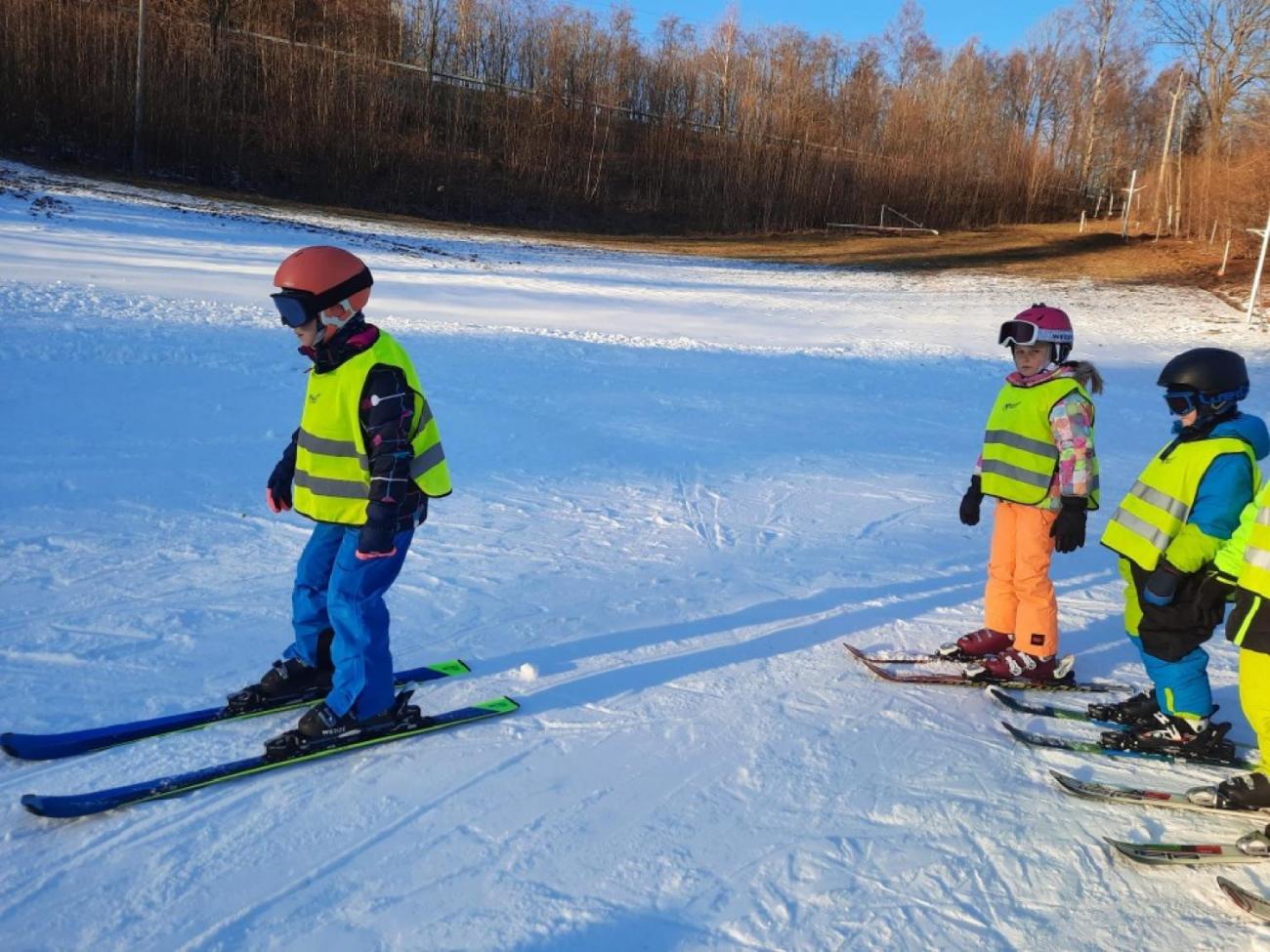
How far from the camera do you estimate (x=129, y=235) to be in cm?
1369

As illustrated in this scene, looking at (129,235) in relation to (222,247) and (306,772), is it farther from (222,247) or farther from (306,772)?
(306,772)

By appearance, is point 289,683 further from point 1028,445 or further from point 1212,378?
point 1212,378

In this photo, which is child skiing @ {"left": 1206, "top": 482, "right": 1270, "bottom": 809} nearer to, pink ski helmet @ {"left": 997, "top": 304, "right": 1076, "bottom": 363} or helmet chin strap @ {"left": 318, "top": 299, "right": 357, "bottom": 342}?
pink ski helmet @ {"left": 997, "top": 304, "right": 1076, "bottom": 363}

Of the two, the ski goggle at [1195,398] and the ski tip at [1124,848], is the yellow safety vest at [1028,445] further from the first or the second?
the ski tip at [1124,848]

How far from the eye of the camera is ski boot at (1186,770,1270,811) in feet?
10.2

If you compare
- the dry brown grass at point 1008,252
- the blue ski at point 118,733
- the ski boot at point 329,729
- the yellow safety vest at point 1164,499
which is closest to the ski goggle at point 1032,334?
the yellow safety vest at point 1164,499

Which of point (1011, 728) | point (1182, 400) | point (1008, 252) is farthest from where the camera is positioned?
point (1008, 252)

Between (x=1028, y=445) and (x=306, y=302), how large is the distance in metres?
2.97

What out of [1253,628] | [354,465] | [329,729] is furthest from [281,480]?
[1253,628]

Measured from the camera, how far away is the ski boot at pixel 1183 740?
11.4 feet

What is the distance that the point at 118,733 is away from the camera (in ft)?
10.1

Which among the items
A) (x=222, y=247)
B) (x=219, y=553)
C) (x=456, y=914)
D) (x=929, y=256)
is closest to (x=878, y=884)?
(x=456, y=914)

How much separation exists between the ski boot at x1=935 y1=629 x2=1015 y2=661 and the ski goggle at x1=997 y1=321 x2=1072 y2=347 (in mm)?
1333

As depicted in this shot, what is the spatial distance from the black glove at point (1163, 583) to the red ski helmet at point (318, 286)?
117 inches
